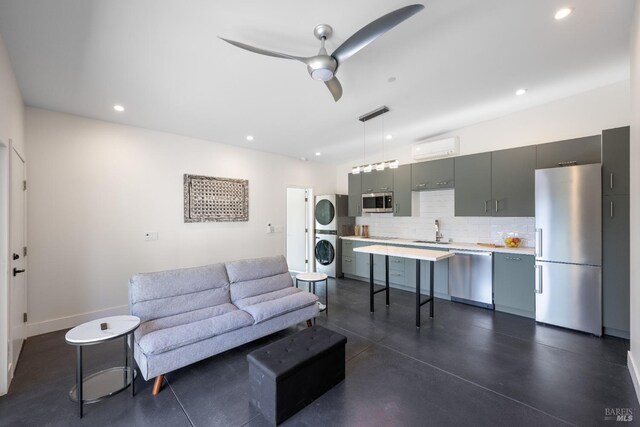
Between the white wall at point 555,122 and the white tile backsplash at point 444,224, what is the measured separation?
39.5 inches

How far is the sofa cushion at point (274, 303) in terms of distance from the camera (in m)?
2.71

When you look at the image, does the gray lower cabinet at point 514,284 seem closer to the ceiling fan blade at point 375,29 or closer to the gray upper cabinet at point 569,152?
the gray upper cabinet at point 569,152

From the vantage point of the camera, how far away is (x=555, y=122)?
12.1 ft

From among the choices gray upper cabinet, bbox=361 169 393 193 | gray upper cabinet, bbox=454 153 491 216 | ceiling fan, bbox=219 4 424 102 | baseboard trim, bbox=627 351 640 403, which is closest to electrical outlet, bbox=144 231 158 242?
ceiling fan, bbox=219 4 424 102

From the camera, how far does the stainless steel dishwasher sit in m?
3.84

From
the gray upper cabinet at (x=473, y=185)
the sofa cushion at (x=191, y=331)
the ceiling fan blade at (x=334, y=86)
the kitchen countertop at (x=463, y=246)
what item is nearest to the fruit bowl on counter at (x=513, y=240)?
the kitchen countertop at (x=463, y=246)

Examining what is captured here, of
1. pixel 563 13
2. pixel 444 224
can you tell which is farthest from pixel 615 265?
pixel 563 13

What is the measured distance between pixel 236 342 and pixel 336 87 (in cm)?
256

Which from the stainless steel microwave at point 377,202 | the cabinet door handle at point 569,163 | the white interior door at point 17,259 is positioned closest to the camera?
the white interior door at point 17,259

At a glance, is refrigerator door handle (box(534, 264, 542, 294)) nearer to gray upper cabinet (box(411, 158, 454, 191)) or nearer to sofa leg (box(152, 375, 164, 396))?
gray upper cabinet (box(411, 158, 454, 191))

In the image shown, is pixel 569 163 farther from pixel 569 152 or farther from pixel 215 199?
pixel 215 199

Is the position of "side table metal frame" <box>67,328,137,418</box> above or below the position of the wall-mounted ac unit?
below

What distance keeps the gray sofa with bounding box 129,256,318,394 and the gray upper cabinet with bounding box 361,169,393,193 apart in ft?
9.72

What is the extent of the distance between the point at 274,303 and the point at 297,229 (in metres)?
3.69
